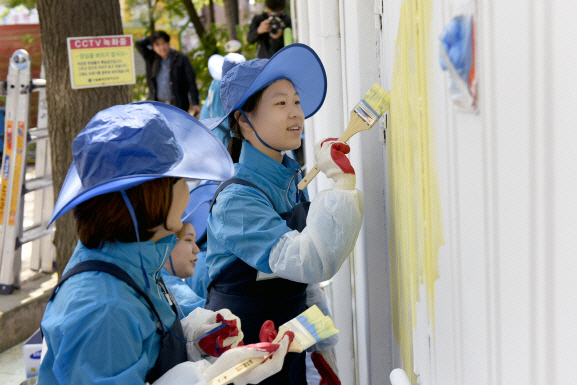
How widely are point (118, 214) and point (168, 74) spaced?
27.8 ft

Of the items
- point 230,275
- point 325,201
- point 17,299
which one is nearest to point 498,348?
point 325,201

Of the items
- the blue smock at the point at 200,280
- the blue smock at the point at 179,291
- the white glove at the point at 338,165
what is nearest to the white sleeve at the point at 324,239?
the white glove at the point at 338,165

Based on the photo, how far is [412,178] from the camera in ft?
4.13

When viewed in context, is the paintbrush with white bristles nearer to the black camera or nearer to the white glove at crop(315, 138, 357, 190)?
the white glove at crop(315, 138, 357, 190)

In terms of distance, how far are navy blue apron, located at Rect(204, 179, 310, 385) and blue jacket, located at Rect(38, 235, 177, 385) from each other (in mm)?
704

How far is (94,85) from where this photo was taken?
399 cm

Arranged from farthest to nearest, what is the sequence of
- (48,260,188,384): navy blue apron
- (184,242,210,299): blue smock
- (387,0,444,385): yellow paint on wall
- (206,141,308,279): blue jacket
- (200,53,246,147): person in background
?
(200,53,246,147): person in background → (184,242,210,299): blue smock → (206,141,308,279): blue jacket → (48,260,188,384): navy blue apron → (387,0,444,385): yellow paint on wall

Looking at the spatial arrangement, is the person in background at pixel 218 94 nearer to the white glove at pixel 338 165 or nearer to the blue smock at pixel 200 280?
the blue smock at pixel 200 280

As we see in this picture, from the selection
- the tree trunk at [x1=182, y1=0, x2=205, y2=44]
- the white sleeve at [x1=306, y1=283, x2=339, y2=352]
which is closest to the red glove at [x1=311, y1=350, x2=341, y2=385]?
the white sleeve at [x1=306, y1=283, x2=339, y2=352]

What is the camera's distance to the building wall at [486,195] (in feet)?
1.63

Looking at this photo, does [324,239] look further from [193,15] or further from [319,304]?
[193,15]

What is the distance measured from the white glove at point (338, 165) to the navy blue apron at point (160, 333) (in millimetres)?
618

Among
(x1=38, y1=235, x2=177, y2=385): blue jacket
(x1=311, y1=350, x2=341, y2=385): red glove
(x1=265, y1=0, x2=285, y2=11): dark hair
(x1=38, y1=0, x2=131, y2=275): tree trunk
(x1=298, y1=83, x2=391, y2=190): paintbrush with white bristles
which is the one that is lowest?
(x1=311, y1=350, x2=341, y2=385): red glove

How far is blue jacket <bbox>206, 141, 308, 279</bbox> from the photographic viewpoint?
6.07ft
